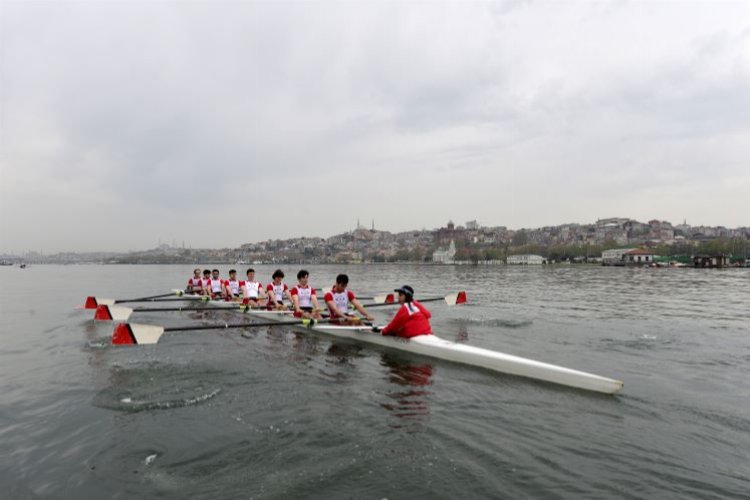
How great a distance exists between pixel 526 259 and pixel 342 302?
5670 inches

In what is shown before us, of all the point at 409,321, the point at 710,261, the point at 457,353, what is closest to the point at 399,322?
the point at 409,321

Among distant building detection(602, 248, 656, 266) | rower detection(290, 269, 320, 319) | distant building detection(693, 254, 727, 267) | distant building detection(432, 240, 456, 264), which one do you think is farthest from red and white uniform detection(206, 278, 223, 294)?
distant building detection(432, 240, 456, 264)

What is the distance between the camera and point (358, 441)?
5293 millimetres

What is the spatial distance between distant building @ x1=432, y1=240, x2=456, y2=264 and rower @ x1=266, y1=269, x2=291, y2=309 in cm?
16065

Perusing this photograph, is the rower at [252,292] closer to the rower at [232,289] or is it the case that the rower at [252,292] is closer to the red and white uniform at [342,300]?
the rower at [232,289]

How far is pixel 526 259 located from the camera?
146375 mm

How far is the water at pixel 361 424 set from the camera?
438cm

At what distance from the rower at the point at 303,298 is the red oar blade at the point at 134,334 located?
3.88 meters

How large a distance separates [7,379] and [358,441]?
7530 millimetres

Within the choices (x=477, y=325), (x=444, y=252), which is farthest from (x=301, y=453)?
(x=444, y=252)

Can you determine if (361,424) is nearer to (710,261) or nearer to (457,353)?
(457,353)

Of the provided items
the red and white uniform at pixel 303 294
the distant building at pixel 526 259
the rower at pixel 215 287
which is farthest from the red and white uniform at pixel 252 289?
the distant building at pixel 526 259

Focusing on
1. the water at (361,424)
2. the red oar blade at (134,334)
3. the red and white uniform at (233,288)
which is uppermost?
the red and white uniform at (233,288)

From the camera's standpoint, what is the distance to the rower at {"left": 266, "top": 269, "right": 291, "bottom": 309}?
14492 mm
